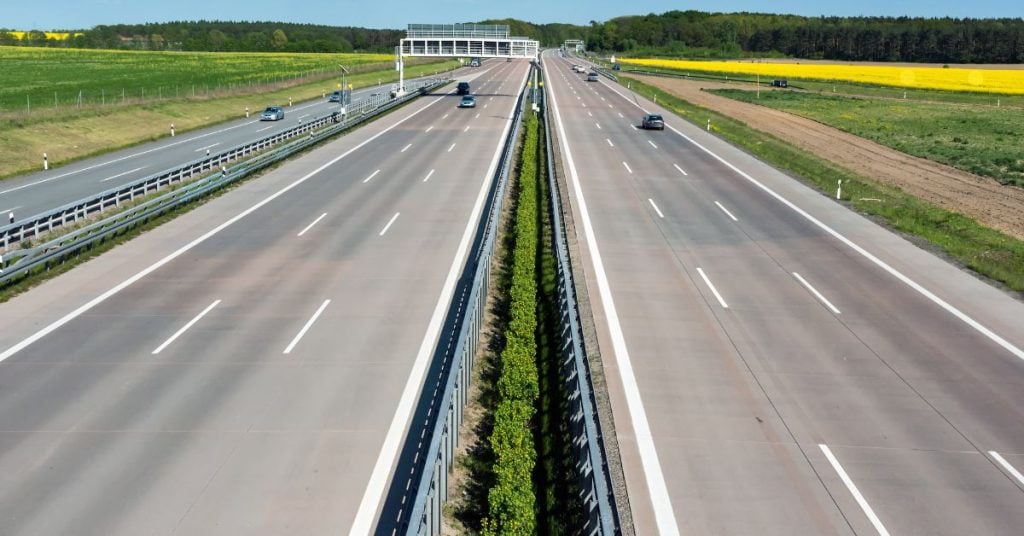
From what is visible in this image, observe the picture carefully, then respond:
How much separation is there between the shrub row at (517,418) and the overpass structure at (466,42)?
64343 mm

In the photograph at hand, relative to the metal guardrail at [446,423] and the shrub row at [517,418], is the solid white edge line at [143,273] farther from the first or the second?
the shrub row at [517,418]

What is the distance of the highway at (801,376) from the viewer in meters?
11.4

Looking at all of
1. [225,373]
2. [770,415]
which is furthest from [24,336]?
[770,415]

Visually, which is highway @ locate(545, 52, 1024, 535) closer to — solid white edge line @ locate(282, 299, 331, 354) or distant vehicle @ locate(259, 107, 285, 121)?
solid white edge line @ locate(282, 299, 331, 354)

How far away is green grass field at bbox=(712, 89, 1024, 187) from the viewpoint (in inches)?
1949

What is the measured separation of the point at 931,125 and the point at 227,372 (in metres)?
67.6

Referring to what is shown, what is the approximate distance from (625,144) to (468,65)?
123 metres

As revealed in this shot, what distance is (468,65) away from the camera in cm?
16762

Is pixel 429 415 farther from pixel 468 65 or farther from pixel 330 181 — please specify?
pixel 468 65

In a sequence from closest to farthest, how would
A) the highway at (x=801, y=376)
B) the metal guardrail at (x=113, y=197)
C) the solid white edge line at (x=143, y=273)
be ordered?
the highway at (x=801, y=376) → the solid white edge line at (x=143, y=273) → the metal guardrail at (x=113, y=197)

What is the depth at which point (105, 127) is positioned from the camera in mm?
55469

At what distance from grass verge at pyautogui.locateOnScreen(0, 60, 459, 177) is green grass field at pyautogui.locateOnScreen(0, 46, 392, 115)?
9.75 ft

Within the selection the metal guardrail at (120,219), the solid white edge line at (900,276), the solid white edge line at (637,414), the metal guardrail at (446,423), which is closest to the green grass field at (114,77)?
the metal guardrail at (120,219)

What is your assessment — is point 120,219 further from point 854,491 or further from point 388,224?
point 854,491
